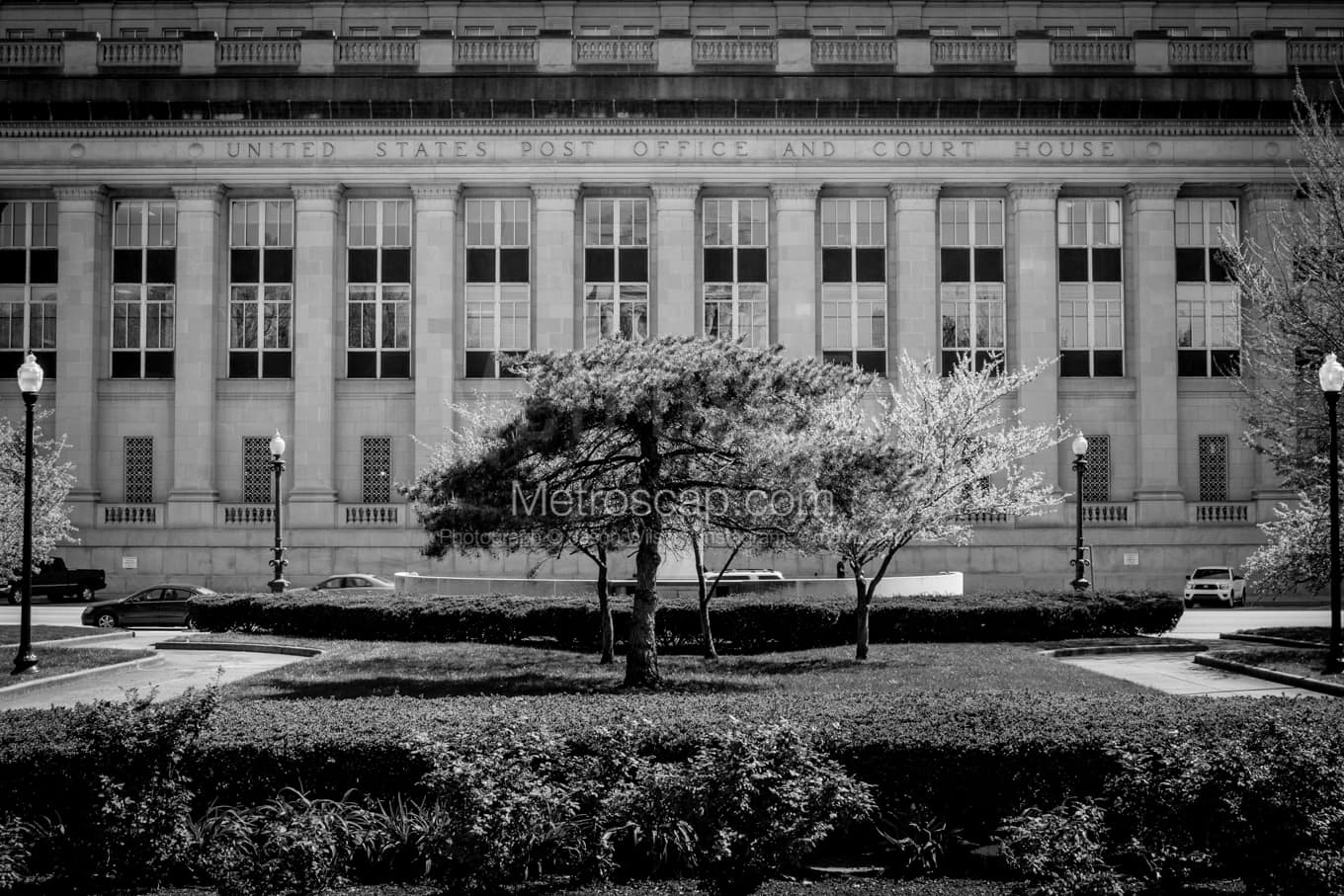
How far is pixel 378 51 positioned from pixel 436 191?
23.1 feet

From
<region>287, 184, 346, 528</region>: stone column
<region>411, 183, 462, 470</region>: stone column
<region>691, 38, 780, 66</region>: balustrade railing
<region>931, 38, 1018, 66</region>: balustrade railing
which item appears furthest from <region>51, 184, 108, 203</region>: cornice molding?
<region>931, 38, 1018, 66</region>: balustrade railing

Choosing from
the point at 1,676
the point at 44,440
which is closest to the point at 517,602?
the point at 1,676

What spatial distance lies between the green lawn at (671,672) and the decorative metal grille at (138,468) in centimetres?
2582

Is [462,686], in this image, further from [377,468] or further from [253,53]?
[253,53]

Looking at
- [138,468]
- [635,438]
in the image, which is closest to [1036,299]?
[635,438]

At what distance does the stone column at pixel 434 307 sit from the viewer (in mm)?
48812

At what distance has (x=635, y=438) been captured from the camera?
19656mm

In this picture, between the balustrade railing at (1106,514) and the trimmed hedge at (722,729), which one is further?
the balustrade railing at (1106,514)

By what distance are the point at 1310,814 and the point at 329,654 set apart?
2030 centimetres

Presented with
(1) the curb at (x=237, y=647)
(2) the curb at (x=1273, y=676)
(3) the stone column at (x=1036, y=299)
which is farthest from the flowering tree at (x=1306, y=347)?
(1) the curb at (x=237, y=647)

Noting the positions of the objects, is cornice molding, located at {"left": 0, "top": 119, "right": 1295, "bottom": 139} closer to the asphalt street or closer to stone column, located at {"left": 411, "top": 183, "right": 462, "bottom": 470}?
stone column, located at {"left": 411, "top": 183, "right": 462, "bottom": 470}

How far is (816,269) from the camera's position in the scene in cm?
4962

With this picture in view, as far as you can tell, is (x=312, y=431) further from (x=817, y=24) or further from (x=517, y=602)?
(x=817, y=24)

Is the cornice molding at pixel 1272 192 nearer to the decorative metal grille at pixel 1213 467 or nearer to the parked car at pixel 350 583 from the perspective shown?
the decorative metal grille at pixel 1213 467
